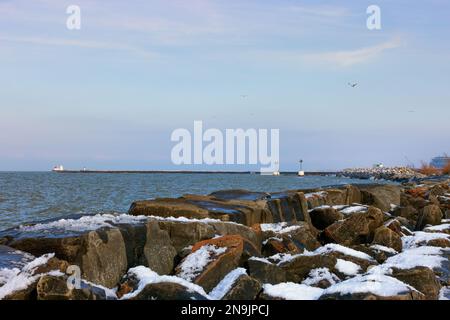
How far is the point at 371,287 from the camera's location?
6.36 metres

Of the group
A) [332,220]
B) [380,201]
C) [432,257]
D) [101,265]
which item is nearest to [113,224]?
[101,265]

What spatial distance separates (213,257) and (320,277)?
1641mm

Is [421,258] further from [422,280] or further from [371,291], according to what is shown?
[371,291]

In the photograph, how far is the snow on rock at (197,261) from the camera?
299 inches

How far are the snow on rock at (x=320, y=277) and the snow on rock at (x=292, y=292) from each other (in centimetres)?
114

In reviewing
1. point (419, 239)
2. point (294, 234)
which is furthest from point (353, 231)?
point (294, 234)

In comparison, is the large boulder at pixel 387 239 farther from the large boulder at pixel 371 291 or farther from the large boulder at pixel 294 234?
the large boulder at pixel 371 291

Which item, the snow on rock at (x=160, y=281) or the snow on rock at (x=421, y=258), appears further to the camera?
the snow on rock at (x=421, y=258)

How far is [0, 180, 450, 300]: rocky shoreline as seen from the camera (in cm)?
644

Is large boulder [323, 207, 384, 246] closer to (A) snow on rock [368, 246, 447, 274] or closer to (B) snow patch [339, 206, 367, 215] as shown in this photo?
(A) snow on rock [368, 246, 447, 274]

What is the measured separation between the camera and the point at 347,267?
8.77 m

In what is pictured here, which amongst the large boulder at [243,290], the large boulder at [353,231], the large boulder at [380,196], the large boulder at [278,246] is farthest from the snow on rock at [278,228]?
the large boulder at [380,196]

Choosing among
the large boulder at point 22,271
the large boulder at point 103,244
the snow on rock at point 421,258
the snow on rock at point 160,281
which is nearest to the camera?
the large boulder at point 22,271

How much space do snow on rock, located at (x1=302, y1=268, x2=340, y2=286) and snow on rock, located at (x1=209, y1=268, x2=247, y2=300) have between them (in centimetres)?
125
